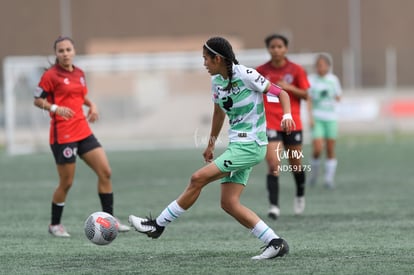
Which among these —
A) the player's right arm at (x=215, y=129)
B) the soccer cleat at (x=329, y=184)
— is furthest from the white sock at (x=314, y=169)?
the player's right arm at (x=215, y=129)

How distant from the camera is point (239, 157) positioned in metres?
7.89

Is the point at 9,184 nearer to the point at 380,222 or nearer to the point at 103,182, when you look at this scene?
the point at 103,182

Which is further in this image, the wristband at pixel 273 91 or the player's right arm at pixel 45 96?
the player's right arm at pixel 45 96

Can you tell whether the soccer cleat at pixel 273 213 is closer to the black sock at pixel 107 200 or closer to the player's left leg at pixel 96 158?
the player's left leg at pixel 96 158

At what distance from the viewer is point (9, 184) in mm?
16453

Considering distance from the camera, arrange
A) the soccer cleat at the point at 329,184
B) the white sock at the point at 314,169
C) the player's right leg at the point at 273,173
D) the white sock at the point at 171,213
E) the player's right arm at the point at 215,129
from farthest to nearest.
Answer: the white sock at the point at 314,169
the soccer cleat at the point at 329,184
the player's right leg at the point at 273,173
the player's right arm at the point at 215,129
the white sock at the point at 171,213

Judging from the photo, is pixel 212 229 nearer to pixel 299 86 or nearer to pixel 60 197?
pixel 60 197

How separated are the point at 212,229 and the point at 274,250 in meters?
2.50

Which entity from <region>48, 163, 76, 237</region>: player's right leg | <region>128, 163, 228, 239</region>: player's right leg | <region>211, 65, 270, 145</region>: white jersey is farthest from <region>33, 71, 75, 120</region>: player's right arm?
<region>211, 65, 270, 145</region>: white jersey

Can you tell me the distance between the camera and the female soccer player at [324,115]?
15.1 meters

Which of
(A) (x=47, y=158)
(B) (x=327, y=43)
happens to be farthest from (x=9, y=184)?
(B) (x=327, y=43)

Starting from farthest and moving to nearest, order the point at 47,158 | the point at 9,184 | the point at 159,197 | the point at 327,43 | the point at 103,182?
the point at 327,43 < the point at 47,158 < the point at 9,184 < the point at 159,197 < the point at 103,182

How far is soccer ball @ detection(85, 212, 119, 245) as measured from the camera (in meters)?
8.34

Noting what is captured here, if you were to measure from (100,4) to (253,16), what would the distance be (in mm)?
7282
